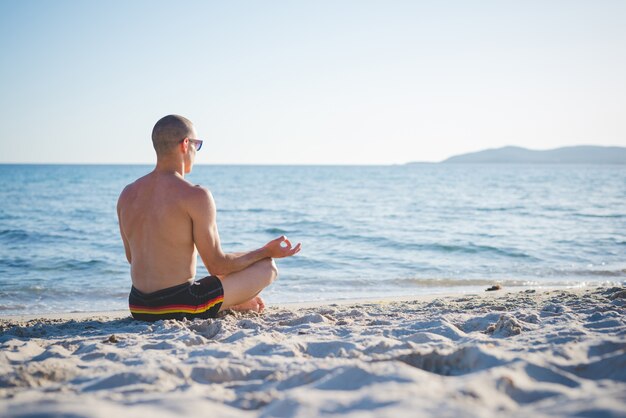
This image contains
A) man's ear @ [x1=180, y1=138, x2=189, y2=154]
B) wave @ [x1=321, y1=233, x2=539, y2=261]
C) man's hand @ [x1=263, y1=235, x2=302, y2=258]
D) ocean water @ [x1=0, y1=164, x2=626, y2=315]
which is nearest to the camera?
man's ear @ [x1=180, y1=138, x2=189, y2=154]

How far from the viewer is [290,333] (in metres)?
3.55

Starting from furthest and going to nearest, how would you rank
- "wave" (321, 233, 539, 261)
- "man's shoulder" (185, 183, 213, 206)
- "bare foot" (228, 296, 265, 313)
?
"wave" (321, 233, 539, 261) < "bare foot" (228, 296, 265, 313) < "man's shoulder" (185, 183, 213, 206)

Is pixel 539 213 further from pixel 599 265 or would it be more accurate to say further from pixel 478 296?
pixel 478 296

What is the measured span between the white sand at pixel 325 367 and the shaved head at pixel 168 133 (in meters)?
1.34

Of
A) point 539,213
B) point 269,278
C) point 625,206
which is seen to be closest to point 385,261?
point 269,278

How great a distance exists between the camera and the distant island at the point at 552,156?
12186 cm

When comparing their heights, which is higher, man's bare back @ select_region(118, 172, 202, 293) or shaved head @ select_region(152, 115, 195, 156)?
shaved head @ select_region(152, 115, 195, 156)

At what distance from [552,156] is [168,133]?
14199cm

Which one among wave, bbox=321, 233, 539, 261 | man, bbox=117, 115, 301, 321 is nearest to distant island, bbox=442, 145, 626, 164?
wave, bbox=321, 233, 539, 261

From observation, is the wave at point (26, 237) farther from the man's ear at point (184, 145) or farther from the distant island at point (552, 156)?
the distant island at point (552, 156)

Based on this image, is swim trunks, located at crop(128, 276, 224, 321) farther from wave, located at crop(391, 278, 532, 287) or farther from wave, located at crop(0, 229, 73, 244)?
wave, located at crop(0, 229, 73, 244)

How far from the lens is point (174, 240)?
149 inches

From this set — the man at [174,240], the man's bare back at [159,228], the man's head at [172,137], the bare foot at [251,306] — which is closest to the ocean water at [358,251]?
the bare foot at [251,306]

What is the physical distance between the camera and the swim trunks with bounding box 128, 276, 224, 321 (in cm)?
395
